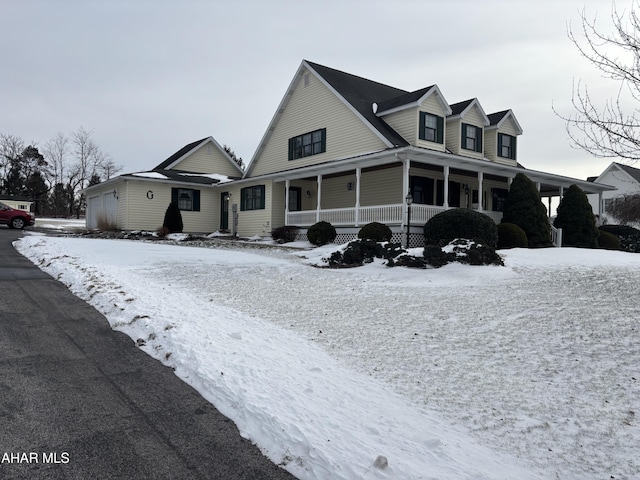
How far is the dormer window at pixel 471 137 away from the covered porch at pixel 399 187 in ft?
4.04

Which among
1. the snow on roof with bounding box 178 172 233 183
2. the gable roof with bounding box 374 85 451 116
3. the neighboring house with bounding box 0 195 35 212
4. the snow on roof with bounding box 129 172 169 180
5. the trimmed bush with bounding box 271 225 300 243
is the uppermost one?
the gable roof with bounding box 374 85 451 116

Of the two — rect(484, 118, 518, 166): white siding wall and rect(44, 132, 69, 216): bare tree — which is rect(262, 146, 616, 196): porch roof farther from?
rect(44, 132, 69, 216): bare tree

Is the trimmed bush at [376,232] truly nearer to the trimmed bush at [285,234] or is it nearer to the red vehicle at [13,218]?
the trimmed bush at [285,234]

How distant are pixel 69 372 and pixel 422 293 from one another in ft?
17.6

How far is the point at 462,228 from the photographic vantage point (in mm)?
12945

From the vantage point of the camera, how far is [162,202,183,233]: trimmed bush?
843 inches

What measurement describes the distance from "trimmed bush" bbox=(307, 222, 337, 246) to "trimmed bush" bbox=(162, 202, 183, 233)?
841 centimetres

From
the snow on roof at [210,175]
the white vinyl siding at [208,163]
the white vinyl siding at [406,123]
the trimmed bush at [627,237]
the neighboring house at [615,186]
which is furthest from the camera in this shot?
the neighboring house at [615,186]

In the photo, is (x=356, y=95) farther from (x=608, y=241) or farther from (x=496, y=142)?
(x=608, y=241)

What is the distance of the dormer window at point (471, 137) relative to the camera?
761 inches

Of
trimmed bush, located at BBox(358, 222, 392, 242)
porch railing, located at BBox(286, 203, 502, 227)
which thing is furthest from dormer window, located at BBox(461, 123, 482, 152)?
trimmed bush, located at BBox(358, 222, 392, 242)

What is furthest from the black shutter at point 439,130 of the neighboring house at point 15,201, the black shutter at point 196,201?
the neighboring house at point 15,201

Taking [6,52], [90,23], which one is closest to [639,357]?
[90,23]

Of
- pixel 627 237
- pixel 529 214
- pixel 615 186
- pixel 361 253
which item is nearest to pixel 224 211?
pixel 361 253
